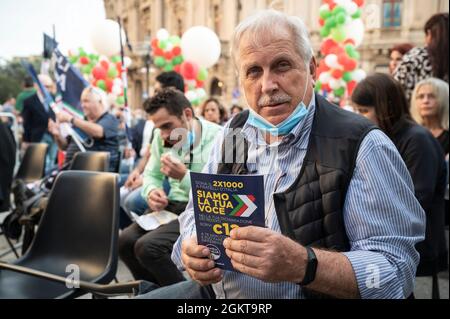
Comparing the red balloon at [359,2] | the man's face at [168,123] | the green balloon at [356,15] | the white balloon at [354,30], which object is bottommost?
the man's face at [168,123]

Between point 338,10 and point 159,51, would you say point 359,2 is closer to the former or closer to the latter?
point 338,10

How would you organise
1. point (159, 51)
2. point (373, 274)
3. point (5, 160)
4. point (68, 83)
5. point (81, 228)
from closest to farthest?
point (373, 274) < point (81, 228) < point (5, 160) < point (68, 83) < point (159, 51)

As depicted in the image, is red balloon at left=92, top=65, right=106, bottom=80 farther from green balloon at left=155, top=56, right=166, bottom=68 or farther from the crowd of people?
the crowd of people

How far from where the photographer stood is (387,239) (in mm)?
1168

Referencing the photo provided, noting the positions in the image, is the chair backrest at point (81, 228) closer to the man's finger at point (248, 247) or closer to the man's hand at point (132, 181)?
the man's hand at point (132, 181)

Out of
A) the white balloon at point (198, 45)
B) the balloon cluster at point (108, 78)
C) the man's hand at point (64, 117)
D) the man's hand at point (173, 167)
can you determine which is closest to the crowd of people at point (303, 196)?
the man's hand at point (173, 167)

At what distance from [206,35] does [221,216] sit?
685 cm

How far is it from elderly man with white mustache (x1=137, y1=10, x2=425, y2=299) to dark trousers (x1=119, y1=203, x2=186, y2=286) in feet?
3.11

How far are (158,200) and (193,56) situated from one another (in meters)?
5.47

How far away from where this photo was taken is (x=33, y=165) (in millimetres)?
4656

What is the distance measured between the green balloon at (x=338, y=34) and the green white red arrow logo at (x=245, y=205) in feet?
21.2

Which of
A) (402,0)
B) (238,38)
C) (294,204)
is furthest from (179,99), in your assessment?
(402,0)

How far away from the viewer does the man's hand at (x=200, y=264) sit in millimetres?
1140

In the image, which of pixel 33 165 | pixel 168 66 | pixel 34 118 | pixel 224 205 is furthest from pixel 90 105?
pixel 168 66
